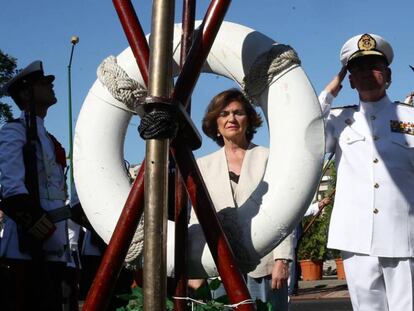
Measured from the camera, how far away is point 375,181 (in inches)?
136

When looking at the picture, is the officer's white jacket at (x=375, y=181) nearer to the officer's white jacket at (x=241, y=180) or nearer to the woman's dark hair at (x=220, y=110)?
the officer's white jacket at (x=241, y=180)

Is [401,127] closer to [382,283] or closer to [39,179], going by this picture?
[382,283]

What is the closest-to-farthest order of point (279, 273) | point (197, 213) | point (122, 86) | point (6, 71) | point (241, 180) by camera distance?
point (197, 213) → point (122, 86) → point (241, 180) → point (279, 273) → point (6, 71)

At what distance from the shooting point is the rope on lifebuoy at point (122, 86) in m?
3.16

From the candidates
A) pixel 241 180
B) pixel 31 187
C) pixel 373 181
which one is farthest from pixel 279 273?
pixel 31 187

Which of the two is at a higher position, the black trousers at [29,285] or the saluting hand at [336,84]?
the saluting hand at [336,84]

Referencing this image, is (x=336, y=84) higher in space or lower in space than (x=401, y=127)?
higher

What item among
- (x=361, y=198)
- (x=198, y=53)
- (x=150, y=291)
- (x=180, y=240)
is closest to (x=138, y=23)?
(x=198, y=53)

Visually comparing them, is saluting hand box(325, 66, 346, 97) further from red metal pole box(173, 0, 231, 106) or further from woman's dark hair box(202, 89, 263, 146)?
red metal pole box(173, 0, 231, 106)

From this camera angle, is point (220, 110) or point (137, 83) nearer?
point (137, 83)

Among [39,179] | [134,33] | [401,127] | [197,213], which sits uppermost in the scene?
[134,33]

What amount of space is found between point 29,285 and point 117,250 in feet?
3.69

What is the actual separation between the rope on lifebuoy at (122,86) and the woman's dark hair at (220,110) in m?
0.76

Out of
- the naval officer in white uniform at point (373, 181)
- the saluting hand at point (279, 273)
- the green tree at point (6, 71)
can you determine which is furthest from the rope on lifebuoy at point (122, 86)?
the green tree at point (6, 71)
